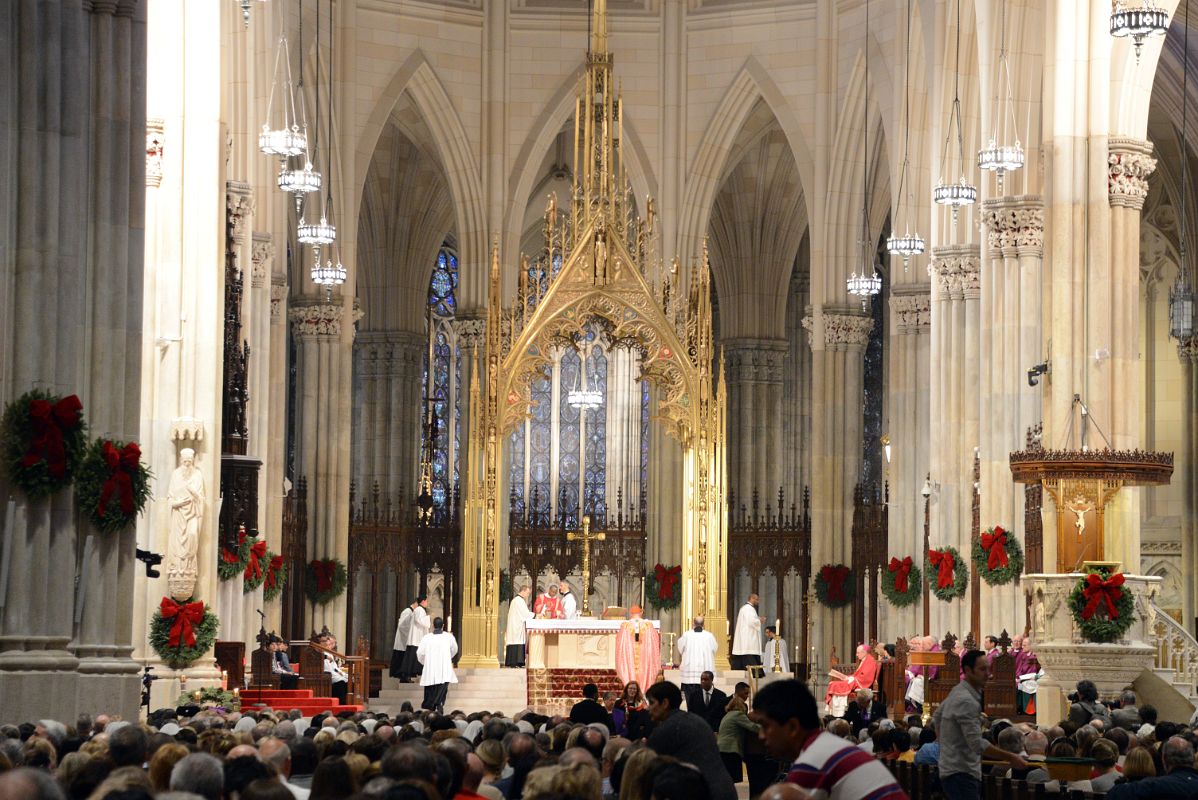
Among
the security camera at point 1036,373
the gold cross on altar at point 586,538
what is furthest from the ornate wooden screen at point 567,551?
the security camera at point 1036,373

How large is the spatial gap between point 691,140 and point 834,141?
3004mm

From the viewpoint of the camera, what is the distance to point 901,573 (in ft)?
109

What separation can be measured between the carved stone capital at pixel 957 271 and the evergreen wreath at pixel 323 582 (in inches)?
472

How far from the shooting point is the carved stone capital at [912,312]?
3497 centimetres

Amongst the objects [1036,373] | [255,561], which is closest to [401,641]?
[255,561]

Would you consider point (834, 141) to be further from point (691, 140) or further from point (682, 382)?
point (682, 382)

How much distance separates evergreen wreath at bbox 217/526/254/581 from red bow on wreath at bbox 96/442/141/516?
28.0 ft

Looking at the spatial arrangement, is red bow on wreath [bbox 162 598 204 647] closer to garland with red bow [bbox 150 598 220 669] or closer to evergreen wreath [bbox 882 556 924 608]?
garland with red bow [bbox 150 598 220 669]

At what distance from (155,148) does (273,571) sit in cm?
893

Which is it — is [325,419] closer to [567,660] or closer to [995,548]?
[567,660]

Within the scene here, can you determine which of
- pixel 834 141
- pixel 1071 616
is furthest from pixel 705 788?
pixel 834 141

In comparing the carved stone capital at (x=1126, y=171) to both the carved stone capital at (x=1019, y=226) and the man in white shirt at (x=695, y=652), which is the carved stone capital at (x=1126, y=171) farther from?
the man in white shirt at (x=695, y=652)

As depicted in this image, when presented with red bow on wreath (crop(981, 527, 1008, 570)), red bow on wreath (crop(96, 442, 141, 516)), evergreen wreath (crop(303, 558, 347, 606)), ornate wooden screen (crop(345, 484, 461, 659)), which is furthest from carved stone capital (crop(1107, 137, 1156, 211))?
ornate wooden screen (crop(345, 484, 461, 659))

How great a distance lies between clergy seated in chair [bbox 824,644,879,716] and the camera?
27406 mm
